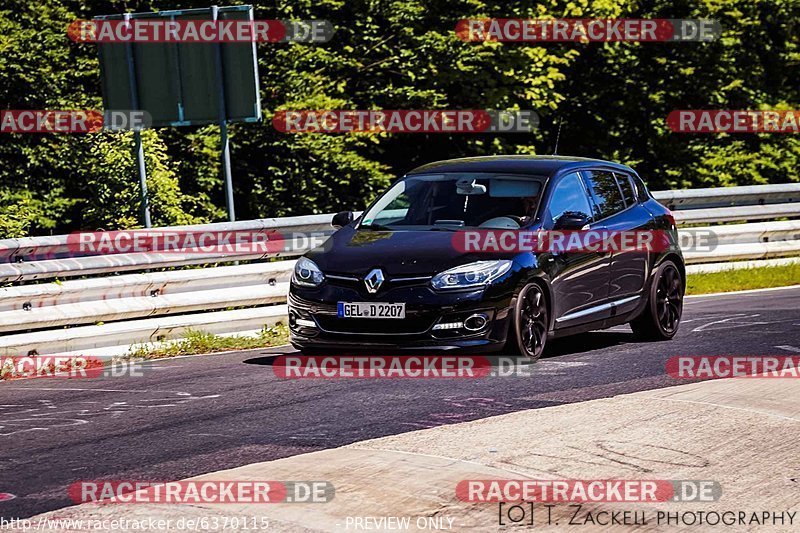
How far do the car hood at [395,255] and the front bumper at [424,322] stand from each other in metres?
0.14

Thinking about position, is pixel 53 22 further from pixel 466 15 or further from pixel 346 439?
pixel 346 439

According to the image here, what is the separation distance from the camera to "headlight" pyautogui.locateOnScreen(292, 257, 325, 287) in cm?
1077

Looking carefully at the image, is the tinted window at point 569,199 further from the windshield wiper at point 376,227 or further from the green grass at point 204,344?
the green grass at point 204,344

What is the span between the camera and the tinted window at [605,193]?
39.9 feet

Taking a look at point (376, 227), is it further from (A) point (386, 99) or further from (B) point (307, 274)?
(A) point (386, 99)

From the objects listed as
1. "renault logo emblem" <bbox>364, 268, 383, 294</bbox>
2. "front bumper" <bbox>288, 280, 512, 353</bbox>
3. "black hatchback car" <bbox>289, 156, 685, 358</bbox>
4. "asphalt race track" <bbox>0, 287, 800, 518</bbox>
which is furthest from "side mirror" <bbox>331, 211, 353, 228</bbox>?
"renault logo emblem" <bbox>364, 268, 383, 294</bbox>

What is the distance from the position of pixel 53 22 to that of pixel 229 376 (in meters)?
17.8

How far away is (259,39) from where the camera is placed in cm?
2756

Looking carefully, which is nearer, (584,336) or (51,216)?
(584,336)

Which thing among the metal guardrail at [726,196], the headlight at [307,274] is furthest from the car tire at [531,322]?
the metal guardrail at [726,196]

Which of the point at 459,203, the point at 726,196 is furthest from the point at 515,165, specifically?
the point at 726,196

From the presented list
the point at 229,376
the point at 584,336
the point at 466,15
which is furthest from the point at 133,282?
the point at 466,15

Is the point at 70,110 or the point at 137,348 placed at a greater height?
the point at 70,110

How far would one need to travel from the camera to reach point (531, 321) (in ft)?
35.5
